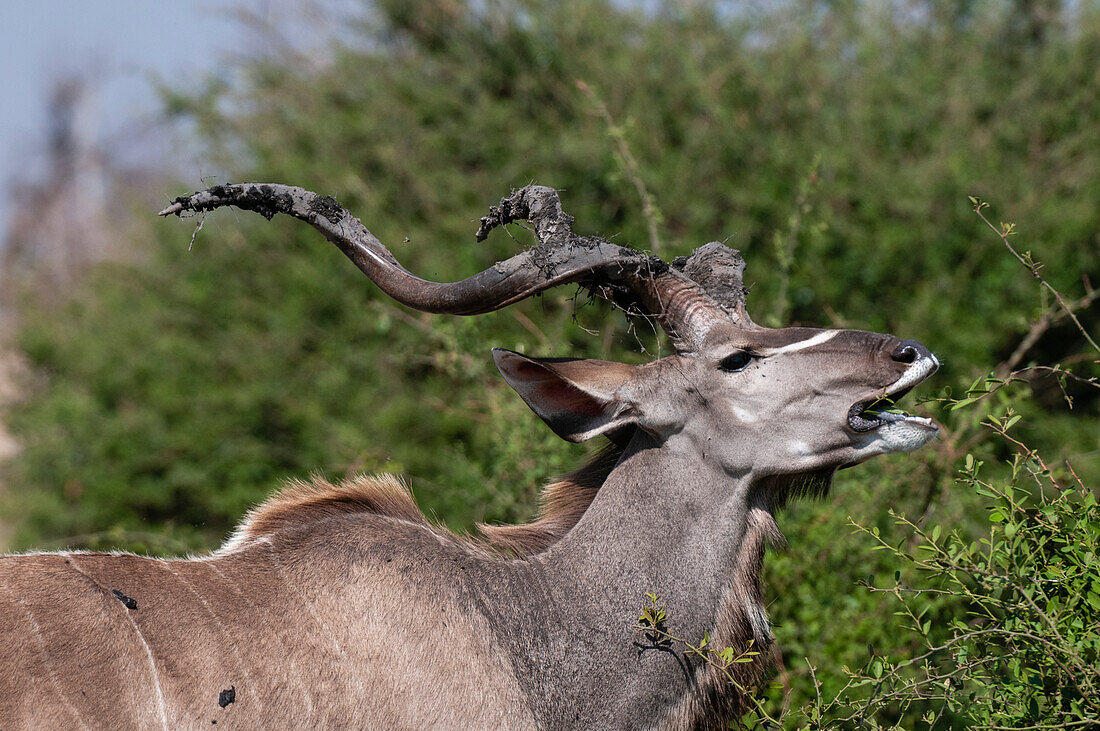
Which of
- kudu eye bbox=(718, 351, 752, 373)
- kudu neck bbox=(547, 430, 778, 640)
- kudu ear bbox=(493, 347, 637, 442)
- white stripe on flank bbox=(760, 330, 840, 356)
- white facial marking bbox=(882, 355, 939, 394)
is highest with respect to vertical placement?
kudu ear bbox=(493, 347, 637, 442)

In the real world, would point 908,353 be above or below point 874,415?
above

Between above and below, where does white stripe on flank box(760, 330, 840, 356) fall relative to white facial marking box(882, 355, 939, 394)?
above

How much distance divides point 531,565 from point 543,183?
633cm

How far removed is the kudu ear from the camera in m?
3.74

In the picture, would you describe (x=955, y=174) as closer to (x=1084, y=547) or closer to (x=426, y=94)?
(x=426, y=94)

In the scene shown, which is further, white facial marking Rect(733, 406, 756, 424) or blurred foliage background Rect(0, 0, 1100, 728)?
→ blurred foliage background Rect(0, 0, 1100, 728)

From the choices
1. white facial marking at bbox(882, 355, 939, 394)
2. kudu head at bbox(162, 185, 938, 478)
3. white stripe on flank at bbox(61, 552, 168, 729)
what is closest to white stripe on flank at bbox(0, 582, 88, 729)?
white stripe on flank at bbox(61, 552, 168, 729)

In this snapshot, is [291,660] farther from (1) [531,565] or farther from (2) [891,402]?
(2) [891,402]

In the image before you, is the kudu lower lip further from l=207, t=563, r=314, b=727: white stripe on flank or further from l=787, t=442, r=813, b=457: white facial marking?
l=207, t=563, r=314, b=727: white stripe on flank

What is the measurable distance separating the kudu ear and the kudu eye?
1.08 feet

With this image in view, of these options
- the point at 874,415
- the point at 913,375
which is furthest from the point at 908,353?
the point at 874,415

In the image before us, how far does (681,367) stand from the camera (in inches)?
149

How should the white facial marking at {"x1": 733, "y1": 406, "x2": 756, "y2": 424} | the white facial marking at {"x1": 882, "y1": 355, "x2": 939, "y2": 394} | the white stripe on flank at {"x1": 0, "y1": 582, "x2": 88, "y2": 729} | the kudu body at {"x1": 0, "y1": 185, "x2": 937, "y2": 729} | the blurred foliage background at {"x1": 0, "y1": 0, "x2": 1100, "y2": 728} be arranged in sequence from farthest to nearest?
the blurred foliage background at {"x1": 0, "y1": 0, "x2": 1100, "y2": 728}, the white facial marking at {"x1": 733, "y1": 406, "x2": 756, "y2": 424}, the white facial marking at {"x1": 882, "y1": 355, "x2": 939, "y2": 394}, the kudu body at {"x1": 0, "y1": 185, "x2": 937, "y2": 729}, the white stripe on flank at {"x1": 0, "y1": 582, "x2": 88, "y2": 729}

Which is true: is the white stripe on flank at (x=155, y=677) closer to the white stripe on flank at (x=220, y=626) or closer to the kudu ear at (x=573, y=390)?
the white stripe on flank at (x=220, y=626)
